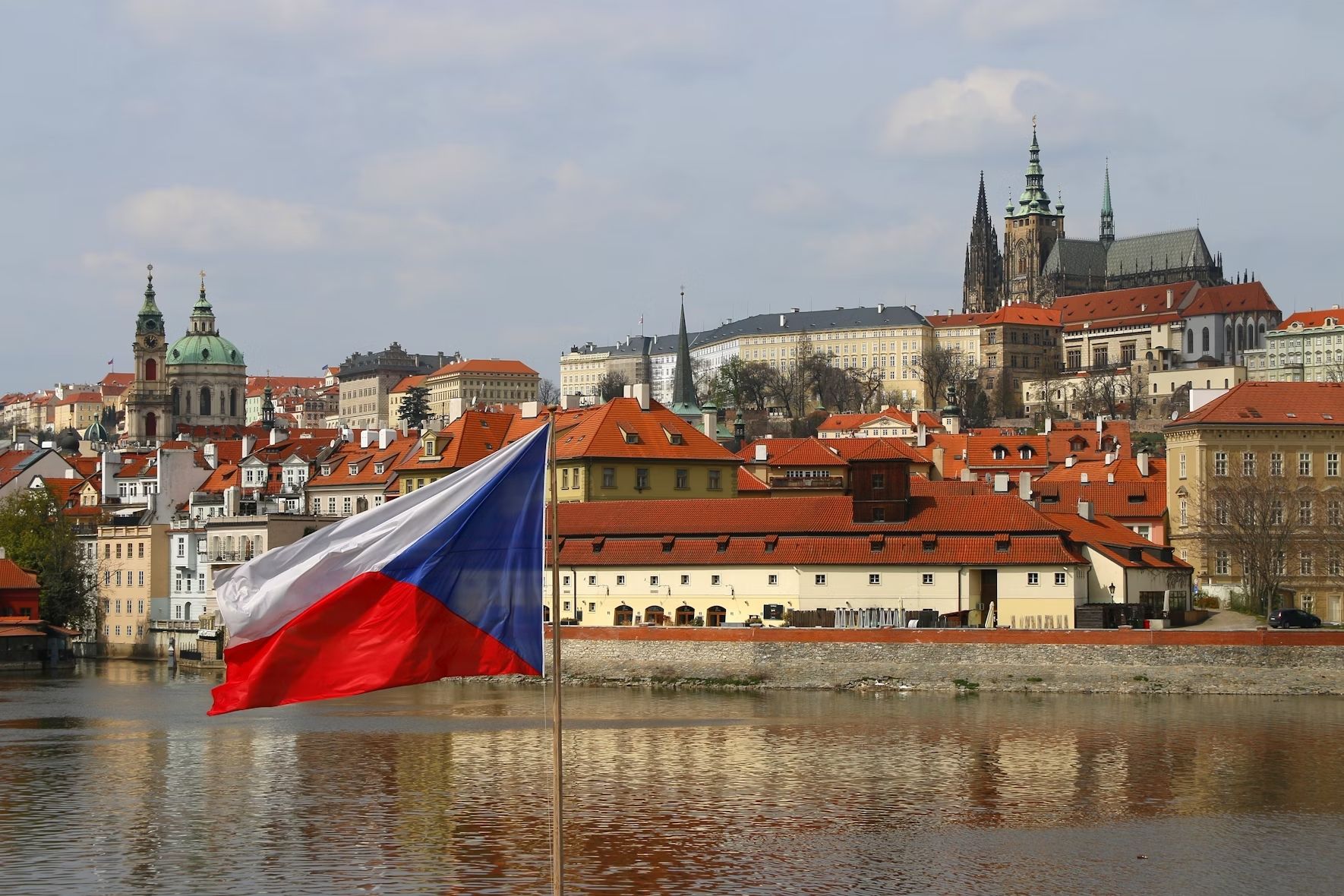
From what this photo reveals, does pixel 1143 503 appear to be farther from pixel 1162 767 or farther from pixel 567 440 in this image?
pixel 1162 767

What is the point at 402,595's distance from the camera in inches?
678

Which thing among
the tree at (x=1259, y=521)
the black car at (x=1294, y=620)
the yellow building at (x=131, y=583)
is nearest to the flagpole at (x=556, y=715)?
the black car at (x=1294, y=620)

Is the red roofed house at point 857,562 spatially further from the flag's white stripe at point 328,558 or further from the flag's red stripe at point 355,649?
the flag's white stripe at point 328,558

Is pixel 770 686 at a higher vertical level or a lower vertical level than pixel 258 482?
lower

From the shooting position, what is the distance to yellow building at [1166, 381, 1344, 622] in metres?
79.2

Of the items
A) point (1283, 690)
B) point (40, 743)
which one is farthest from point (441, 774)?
point (1283, 690)

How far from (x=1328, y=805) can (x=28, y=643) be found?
→ 61.0 meters

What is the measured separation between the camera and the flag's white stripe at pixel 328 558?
16.9 meters

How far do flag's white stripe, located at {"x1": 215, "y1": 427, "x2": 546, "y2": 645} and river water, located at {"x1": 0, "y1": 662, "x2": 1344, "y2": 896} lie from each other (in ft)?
50.0

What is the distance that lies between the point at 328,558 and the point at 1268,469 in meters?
69.7

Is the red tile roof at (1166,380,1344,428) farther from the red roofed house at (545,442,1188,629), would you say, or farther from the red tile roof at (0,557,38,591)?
the red tile roof at (0,557,38,591)

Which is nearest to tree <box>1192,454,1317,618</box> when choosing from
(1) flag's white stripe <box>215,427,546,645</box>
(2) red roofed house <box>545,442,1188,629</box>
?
(2) red roofed house <box>545,442,1188,629</box>

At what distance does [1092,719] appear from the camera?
54.7m

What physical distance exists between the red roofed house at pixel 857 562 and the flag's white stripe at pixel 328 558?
52932 mm
